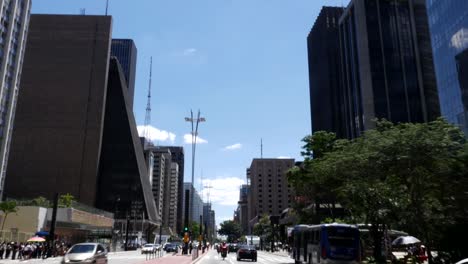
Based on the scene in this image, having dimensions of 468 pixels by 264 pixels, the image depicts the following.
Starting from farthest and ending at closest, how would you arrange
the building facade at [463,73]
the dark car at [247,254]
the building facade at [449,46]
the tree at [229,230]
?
the tree at [229,230], the building facade at [449,46], the building facade at [463,73], the dark car at [247,254]

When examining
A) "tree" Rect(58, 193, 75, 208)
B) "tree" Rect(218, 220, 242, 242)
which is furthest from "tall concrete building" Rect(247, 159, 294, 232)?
"tree" Rect(58, 193, 75, 208)

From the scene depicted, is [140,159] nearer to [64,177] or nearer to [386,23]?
[64,177]

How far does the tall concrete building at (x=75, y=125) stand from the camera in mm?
125000

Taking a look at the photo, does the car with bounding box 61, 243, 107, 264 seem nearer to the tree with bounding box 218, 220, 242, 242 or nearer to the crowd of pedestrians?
the crowd of pedestrians

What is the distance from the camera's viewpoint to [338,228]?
27641 millimetres

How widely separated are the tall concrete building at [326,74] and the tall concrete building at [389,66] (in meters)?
11.3

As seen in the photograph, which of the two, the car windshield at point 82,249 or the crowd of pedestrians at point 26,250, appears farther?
the crowd of pedestrians at point 26,250

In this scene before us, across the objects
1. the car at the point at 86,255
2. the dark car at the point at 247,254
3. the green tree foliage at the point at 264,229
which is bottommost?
the dark car at the point at 247,254

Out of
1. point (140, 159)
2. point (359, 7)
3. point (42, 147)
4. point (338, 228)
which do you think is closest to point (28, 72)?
point (42, 147)

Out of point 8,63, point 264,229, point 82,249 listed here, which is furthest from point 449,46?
→ point 264,229

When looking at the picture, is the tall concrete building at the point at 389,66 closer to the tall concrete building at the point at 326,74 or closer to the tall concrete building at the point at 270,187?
the tall concrete building at the point at 326,74

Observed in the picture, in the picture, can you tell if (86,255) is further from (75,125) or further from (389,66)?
(75,125)

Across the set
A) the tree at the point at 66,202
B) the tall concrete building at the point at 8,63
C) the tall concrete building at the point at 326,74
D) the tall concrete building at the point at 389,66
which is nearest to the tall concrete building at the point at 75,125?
the tall concrete building at the point at 8,63

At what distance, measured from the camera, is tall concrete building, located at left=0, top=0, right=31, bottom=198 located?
75.4 meters
